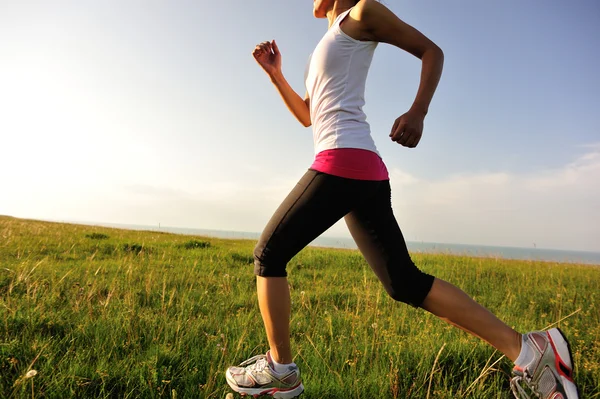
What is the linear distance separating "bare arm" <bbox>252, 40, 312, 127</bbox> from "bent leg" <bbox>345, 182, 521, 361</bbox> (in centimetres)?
104

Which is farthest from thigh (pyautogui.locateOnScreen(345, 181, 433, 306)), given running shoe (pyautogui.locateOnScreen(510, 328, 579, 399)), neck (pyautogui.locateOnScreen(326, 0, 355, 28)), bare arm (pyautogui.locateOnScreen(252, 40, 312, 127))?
neck (pyautogui.locateOnScreen(326, 0, 355, 28))

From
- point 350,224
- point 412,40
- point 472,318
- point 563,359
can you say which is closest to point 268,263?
point 350,224

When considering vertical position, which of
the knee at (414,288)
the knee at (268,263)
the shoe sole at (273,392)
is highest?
the knee at (268,263)

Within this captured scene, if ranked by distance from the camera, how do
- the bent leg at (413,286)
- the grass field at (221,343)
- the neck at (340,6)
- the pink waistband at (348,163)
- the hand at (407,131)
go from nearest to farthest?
the hand at (407,131) → the pink waistband at (348,163) → the bent leg at (413,286) → the grass field at (221,343) → the neck at (340,6)

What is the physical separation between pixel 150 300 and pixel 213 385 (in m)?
2.39

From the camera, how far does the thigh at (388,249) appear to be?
7.55 feet

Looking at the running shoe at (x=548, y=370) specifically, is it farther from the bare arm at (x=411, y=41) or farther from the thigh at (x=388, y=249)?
the bare arm at (x=411, y=41)

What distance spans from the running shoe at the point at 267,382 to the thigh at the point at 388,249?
0.78m

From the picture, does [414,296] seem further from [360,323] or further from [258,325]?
[258,325]

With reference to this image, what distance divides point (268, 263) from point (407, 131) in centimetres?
105

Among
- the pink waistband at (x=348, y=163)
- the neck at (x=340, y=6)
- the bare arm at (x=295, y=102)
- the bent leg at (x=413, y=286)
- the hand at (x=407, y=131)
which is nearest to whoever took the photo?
the hand at (x=407, y=131)

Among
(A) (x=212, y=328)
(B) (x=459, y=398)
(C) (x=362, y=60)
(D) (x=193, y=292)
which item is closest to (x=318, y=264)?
(D) (x=193, y=292)

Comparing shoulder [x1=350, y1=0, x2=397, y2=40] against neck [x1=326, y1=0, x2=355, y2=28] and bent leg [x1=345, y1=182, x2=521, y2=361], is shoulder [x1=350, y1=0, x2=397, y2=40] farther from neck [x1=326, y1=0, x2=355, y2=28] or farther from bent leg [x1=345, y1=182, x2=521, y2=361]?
bent leg [x1=345, y1=182, x2=521, y2=361]

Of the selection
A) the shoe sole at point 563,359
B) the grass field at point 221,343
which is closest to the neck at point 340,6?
the grass field at point 221,343
